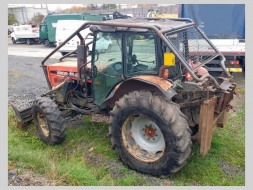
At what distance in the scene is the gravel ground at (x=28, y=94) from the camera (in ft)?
12.9

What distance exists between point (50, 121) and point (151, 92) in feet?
6.69

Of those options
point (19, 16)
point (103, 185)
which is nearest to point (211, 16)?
point (103, 185)

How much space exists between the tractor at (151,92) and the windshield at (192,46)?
15 mm

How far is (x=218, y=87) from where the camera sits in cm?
442

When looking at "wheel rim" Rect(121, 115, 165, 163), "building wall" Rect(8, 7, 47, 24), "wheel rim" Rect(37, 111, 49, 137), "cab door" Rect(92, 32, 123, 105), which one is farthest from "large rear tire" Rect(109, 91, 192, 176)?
"building wall" Rect(8, 7, 47, 24)

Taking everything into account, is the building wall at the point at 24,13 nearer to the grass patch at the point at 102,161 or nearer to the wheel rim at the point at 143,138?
the grass patch at the point at 102,161

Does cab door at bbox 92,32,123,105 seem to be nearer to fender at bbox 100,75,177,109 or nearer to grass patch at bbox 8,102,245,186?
fender at bbox 100,75,177,109

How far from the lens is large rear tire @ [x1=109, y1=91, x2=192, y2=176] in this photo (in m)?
4.00

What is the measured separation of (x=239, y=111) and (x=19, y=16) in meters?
35.1

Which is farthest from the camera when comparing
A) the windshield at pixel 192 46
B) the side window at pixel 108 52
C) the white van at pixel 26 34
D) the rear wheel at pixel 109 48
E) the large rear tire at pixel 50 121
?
the white van at pixel 26 34

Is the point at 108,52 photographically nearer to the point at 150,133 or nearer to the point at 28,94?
the point at 150,133

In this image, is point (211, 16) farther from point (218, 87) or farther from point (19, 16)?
point (19, 16)

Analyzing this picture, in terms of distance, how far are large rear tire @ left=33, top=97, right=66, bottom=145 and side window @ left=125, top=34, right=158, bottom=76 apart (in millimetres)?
1586

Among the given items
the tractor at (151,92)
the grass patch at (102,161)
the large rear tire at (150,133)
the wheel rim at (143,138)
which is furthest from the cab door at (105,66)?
the grass patch at (102,161)
